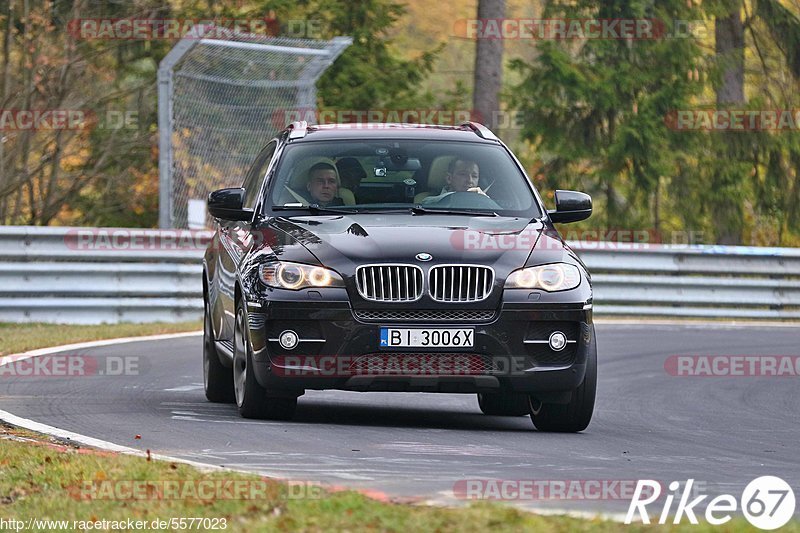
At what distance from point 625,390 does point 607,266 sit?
9.72 m

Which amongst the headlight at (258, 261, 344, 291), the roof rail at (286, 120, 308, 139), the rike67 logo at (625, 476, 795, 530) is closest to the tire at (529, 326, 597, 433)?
the headlight at (258, 261, 344, 291)

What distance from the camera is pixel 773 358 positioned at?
16.3 m

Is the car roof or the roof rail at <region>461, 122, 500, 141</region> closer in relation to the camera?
the car roof

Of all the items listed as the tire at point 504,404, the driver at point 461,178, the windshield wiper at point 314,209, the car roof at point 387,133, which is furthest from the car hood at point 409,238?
the tire at point 504,404

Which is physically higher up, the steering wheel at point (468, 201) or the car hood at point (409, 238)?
the steering wheel at point (468, 201)

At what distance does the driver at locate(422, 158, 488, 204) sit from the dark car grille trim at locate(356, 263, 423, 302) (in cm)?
131

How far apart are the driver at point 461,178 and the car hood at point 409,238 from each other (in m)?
0.48

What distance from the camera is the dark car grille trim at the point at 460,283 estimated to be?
9.12 metres

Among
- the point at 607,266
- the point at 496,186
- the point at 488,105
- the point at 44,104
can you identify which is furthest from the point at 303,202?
the point at 488,105

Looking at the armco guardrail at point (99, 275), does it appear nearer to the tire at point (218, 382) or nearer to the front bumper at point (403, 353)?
the tire at point (218, 382)

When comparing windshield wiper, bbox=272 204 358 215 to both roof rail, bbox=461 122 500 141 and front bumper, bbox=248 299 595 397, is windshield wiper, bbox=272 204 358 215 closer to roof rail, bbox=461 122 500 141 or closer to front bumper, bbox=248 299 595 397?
front bumper, bbox=248 299 595 397

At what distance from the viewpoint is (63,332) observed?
672 inches

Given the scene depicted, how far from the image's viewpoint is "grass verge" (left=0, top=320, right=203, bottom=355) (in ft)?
50.5

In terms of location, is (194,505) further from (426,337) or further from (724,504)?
(426,337)
